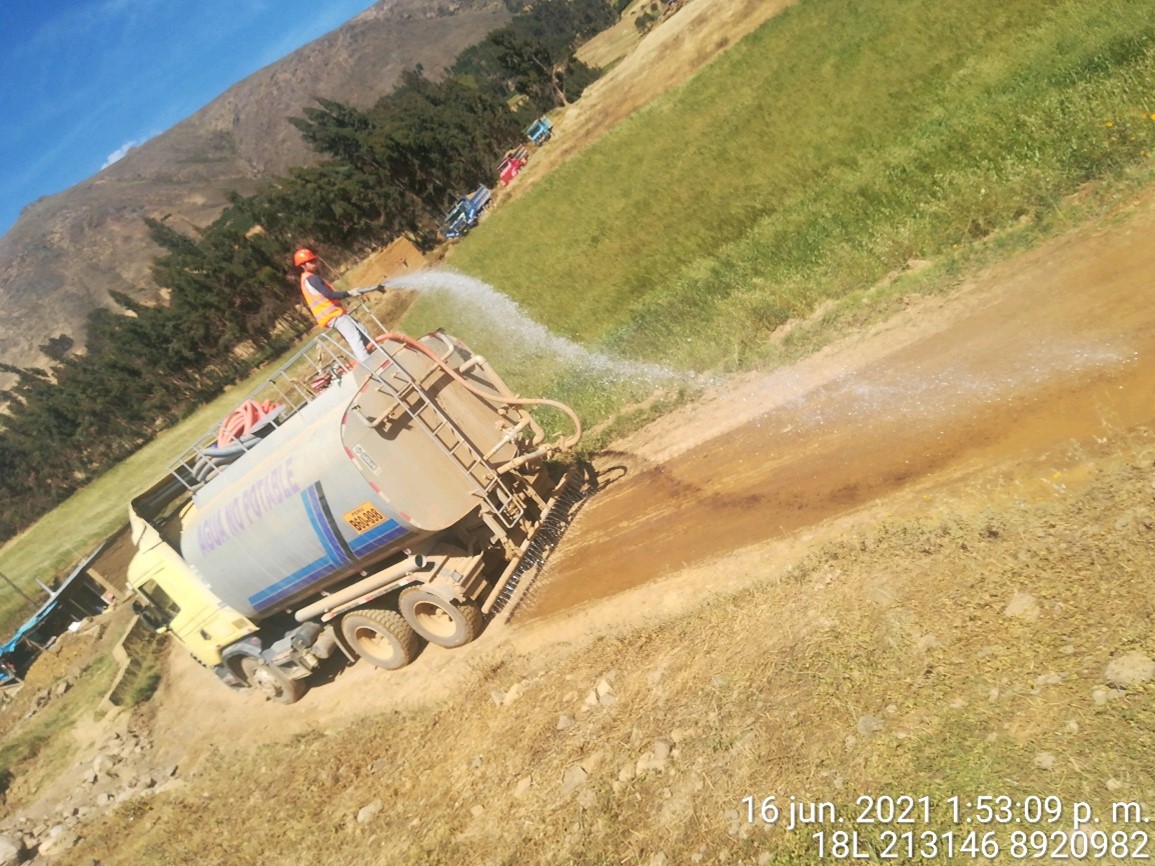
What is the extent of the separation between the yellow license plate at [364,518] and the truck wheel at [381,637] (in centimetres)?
182

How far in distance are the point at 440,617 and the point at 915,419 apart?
6731mm

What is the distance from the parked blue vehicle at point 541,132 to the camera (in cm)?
5397

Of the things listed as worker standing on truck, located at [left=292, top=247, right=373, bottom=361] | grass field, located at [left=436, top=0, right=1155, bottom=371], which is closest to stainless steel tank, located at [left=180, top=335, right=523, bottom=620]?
worker standing on truck, located at [left=292, top=247, right=373, bottom=361]

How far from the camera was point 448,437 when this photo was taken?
10273 millimetres

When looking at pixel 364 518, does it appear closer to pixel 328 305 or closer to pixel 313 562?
pixel 313 562

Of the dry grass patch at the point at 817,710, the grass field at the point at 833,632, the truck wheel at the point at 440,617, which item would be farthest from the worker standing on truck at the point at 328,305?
the dry grass patch at the point at 817,710

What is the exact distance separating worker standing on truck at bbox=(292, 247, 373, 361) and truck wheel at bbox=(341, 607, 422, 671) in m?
3.73

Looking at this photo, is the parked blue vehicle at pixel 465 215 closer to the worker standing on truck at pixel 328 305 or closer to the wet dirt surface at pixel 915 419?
the worker standing on truck at pixel 328 305

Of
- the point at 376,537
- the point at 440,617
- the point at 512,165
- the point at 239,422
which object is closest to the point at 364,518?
the point at 376,537

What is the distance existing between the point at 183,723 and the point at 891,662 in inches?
536

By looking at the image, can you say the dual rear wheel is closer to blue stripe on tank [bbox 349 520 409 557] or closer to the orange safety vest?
blue stripe on tank [bbox 349 520 409 557]

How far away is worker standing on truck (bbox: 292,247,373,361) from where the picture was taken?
1105cm


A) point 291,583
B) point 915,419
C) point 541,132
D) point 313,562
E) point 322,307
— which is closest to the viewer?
point 915,419

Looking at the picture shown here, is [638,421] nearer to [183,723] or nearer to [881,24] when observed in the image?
[183,723]
